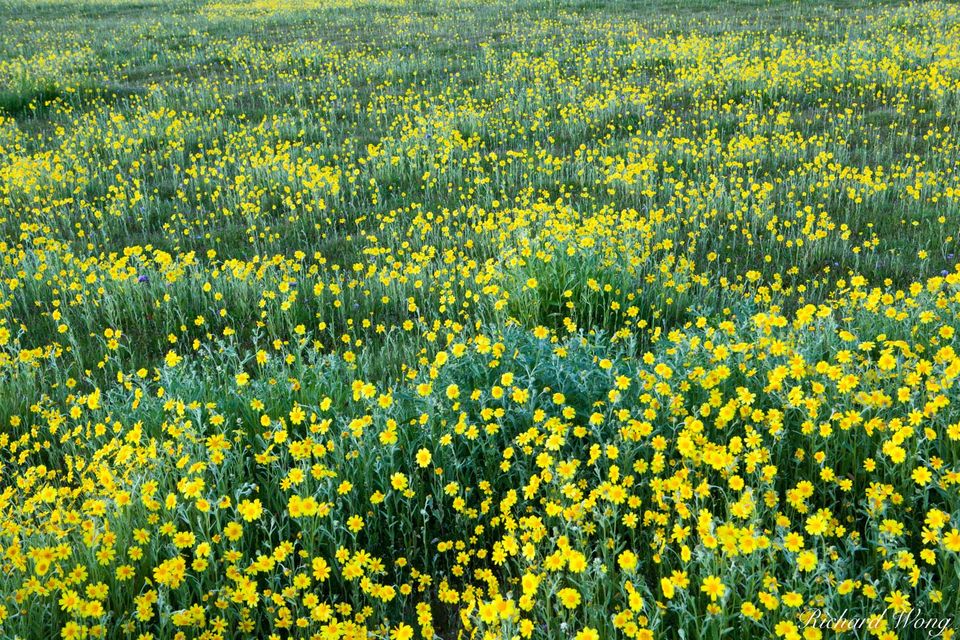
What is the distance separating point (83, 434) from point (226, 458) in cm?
118

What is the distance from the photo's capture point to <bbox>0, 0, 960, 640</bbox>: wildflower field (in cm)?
261

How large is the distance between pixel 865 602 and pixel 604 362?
1327mm

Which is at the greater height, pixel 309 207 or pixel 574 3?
pixel 574 3

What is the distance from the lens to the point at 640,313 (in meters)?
5.08

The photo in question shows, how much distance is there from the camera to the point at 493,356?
389cm

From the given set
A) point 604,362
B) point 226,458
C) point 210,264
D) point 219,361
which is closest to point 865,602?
point 604,362

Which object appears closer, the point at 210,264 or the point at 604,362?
the point at 604,362

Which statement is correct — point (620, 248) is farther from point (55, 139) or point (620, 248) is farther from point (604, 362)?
point (55, 139)

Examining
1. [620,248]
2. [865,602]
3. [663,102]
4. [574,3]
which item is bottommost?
[865,602]

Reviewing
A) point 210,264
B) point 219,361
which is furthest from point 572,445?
point 210,264

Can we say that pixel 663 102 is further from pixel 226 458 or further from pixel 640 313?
pixel 226 458

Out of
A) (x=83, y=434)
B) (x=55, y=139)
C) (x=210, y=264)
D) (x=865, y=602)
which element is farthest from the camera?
(x=55, y=139)

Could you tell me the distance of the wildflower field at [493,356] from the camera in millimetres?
2609

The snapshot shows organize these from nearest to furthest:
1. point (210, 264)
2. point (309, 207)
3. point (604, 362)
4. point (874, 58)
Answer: point (604, 362)
point (210, 264)
point (309, 207)
point (874, 58)
